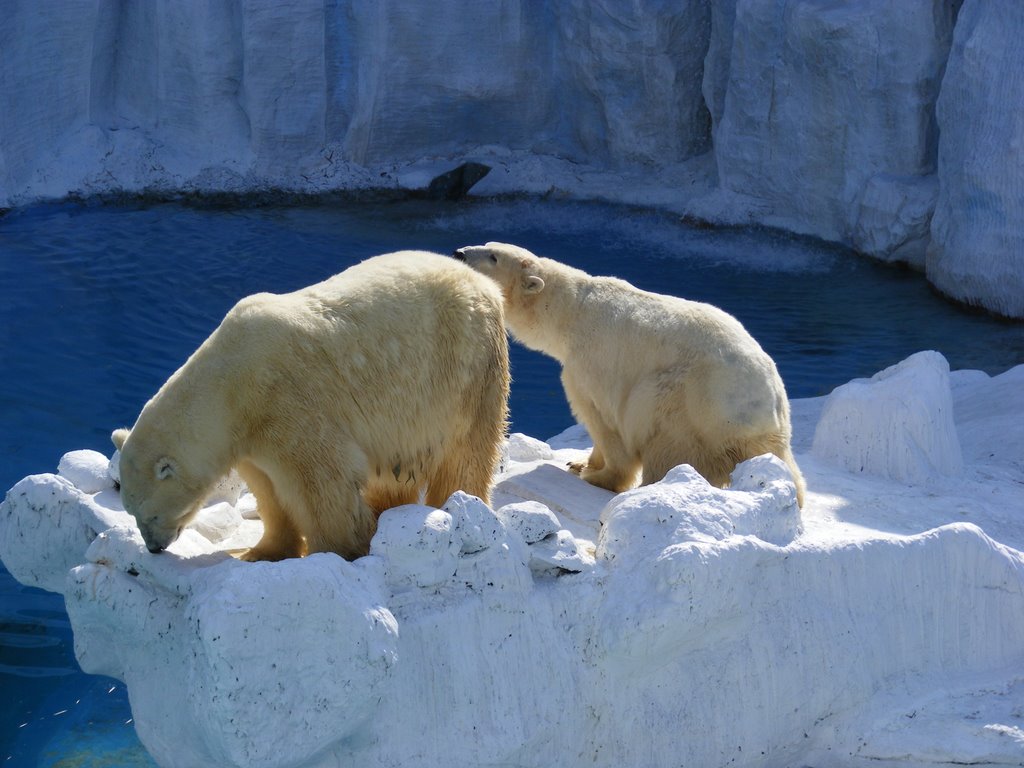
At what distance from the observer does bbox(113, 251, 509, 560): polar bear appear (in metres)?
4.12

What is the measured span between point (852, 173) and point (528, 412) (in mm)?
Answer: 4660

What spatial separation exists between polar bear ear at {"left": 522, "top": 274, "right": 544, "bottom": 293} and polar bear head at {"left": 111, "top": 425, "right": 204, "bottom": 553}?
2.20m

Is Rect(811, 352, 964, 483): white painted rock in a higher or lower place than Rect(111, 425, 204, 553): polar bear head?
lower

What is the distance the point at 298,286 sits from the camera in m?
11.8

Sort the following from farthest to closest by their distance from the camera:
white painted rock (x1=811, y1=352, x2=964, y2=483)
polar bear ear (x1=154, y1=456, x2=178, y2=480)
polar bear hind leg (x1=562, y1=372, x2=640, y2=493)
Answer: white painted rock (x1=811, y1=352, x2=964, y2=483)
polar bear hind leg (x1=562, y1=372, x2=640, y2=493)
polar bear ear (x1=154, y1=456, x2=178, y2=480)

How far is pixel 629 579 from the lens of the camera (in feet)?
14.1

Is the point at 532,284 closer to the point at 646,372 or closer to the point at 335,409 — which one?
the point at 646,372

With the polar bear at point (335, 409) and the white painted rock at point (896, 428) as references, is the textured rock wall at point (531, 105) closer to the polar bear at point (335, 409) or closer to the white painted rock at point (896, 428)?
the white painted rock at point (896, 428)

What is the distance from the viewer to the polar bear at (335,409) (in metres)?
4.12

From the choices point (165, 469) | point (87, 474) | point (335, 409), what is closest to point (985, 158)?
point (335, 409)

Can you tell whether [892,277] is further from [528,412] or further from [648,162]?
[528,412]

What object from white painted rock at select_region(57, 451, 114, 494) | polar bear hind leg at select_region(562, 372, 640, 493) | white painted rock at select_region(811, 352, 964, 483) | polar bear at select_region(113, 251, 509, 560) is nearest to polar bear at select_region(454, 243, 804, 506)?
polar bear hind leg at select_region(562, 372, 640, 493)

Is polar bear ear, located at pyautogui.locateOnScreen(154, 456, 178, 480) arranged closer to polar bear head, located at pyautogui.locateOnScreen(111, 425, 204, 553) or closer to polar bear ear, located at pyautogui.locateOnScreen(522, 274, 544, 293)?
polar bear head, located at pyautogui.locateOnScreen(111, 425, 204, 553)

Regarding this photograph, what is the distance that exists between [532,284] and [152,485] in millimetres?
2337
